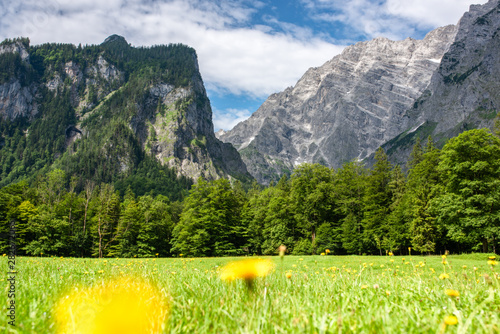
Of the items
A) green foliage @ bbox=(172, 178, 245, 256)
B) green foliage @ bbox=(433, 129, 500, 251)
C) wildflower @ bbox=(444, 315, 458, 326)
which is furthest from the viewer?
green foliage @ bbox=(172, 178, 245, 256)

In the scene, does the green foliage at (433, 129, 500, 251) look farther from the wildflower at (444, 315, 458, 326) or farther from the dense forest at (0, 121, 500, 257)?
the wildflower at (444, 315, 458, 326)

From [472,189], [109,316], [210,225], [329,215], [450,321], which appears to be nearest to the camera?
[450,321]

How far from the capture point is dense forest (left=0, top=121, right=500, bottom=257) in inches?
1150

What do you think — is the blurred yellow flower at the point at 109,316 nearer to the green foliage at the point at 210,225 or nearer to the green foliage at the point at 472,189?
the green foliage at the point at 472,189

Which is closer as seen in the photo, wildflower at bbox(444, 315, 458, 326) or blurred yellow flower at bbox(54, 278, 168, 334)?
wildflower at bbox(444, 315, 458, 326)

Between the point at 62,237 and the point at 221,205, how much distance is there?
26.9m

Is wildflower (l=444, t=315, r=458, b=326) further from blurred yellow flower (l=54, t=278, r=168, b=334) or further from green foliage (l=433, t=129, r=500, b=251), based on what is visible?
green foliage (l=433, t=129, r=500, b=251)

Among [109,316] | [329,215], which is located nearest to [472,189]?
[329,215]

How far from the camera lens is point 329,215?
46.5 meters

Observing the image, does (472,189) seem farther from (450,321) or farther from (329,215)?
(450,321)

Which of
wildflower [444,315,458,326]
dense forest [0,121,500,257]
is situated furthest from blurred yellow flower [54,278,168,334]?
dense forest [0,121,500,257]

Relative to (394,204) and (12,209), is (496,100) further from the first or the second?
(12,209)

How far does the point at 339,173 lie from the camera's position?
47.6 m

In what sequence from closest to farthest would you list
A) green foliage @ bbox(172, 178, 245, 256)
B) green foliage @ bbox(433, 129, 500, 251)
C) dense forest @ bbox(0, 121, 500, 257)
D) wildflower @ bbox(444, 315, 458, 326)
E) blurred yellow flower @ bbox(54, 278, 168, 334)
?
wildflower @ bbox(444, 315, 458, 326), blurred yellow flower @ bbox(54, 278, 168, 334), green foliage @ bbox(433, 129, 500, 251), dense forest @ bbox(0, 121, 500, 257), green foliage @ bbox(172, 178, 245, 256)
